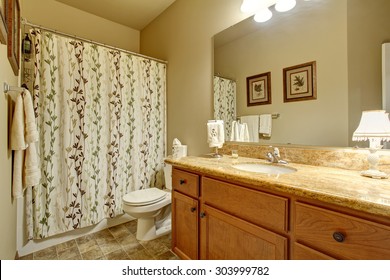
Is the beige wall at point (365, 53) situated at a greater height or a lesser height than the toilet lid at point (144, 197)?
greater

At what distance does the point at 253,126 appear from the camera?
5.23 feet

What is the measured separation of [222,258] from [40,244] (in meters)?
1.66

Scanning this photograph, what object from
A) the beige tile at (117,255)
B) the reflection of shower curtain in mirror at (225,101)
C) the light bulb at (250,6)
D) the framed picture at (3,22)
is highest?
the light bulb at (250,6)

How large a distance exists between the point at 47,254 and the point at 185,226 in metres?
1.28

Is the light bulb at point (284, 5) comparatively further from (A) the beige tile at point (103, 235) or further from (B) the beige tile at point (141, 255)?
(A) the beige tile at point (103, 235)

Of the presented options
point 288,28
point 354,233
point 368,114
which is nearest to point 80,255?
point 354,233

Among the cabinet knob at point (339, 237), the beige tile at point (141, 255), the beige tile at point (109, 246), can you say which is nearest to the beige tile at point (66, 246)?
the beige tile at point (109, 246)

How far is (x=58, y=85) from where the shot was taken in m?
1.71

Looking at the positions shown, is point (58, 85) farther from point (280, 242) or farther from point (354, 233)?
point (354, 233)

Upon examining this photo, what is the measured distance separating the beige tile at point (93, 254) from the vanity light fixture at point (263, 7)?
2.33 metres

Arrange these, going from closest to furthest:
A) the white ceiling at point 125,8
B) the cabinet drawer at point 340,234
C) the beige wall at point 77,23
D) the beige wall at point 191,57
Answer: the cabinet drawer at point 340,234 → the beige wall at point 191,57 → the beige wall at point 77,23 → the white ceiling at point 125,8

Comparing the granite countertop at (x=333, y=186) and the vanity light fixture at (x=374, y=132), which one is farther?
the vanity light fixture at (x=374, y=132)

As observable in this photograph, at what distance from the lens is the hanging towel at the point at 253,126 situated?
1.57 metres

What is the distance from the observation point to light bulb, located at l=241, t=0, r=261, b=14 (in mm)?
1491
